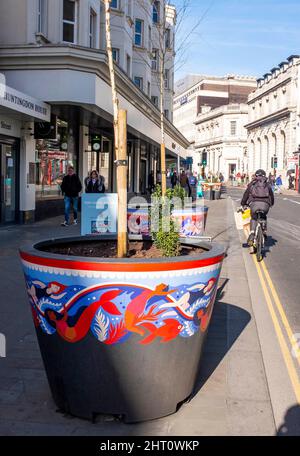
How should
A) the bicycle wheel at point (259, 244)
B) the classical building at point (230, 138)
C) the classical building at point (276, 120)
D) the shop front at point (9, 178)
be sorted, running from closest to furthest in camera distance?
the bicycle wheel at point (259, 244) → the shop front at point (9, 178) → the classical building at point (276, 120) → the classical building at point (230, 138)

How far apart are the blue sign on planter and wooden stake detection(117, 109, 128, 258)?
5758 mm

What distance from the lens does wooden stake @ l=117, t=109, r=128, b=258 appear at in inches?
162

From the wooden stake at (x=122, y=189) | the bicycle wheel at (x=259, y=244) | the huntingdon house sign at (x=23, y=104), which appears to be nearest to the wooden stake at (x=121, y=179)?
the wooden stake at (x=122, y=189)

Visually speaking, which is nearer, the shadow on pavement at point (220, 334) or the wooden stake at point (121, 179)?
the wooden stake at point (121, 179)

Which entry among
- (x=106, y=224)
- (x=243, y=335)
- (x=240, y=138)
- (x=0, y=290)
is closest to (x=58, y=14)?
(x=106, y=224)

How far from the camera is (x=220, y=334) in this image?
18.6ft

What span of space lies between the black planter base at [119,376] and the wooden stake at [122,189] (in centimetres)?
91

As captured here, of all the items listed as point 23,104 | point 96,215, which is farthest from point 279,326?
point 23,104

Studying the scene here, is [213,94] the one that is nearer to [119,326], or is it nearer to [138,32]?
[138,32]

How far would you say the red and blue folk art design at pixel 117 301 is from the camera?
3301mm

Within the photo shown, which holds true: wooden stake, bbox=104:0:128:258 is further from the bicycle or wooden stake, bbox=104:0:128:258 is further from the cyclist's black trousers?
the cyclist's black trousers

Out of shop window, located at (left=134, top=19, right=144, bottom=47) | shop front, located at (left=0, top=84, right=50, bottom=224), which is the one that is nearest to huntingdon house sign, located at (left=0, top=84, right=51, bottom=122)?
shop front, located at (left=0, top=84, right=50, bottom=224)

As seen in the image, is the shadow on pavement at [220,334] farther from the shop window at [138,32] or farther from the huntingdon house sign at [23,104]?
the shop window at [138,32]

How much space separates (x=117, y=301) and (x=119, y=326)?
17cm
